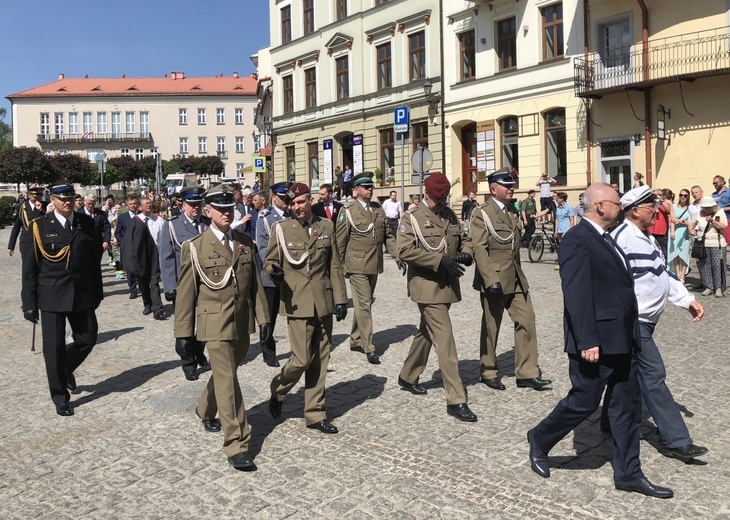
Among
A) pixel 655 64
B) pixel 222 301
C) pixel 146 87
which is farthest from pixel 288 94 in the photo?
pixel 146 87

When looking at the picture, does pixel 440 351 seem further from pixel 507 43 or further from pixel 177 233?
pixel 507 43

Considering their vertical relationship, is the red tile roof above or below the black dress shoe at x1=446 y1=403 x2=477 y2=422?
above

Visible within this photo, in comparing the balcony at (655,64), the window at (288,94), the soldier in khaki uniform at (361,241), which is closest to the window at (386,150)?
the window at (288,94)

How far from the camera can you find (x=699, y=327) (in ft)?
31.6

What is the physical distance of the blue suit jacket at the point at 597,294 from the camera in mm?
4410

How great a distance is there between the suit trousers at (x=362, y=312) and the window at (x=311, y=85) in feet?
101

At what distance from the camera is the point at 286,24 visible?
40.5 metres

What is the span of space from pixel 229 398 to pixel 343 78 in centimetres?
3236

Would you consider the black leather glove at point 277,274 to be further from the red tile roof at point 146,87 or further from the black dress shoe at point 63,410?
the red tile roof at point 146,87

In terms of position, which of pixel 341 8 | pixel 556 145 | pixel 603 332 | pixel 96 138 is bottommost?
pixel 603 332

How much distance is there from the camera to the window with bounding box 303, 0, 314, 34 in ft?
125

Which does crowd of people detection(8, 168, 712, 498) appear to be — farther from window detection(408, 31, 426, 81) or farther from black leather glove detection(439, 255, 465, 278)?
window detection(408, 31, 426, 81)

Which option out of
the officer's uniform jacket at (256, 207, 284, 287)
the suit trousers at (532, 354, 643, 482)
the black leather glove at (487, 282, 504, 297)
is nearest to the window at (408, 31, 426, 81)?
the officer's uniform jacket at (256, 207, 284, 287)

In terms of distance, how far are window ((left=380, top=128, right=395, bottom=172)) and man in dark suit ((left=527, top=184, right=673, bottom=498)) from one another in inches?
1118
